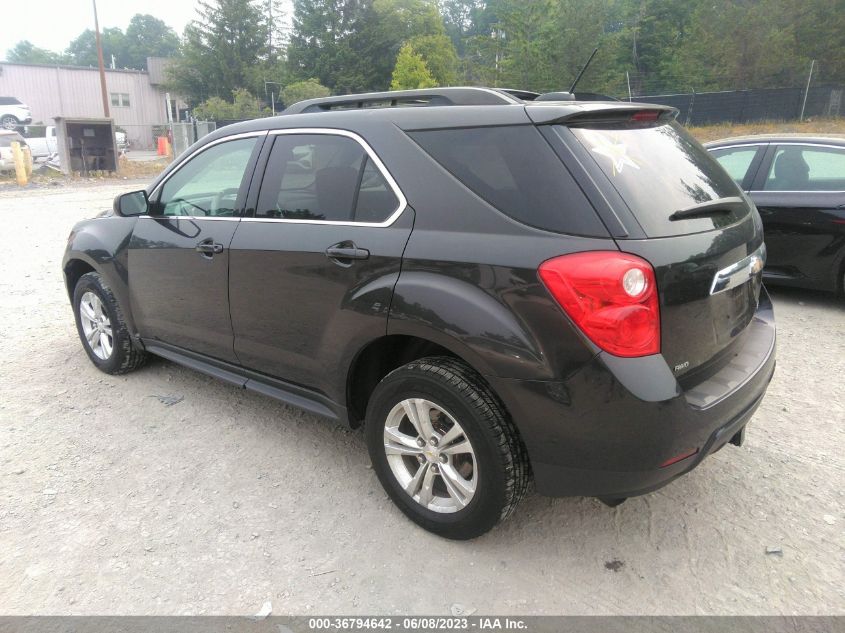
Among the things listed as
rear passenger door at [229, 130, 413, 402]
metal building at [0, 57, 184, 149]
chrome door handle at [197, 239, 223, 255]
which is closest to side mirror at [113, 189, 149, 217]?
chrome door handle at [197, 239, 223, 255]

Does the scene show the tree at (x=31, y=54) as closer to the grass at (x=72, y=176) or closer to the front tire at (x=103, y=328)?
the grass at (x=72, y=176)

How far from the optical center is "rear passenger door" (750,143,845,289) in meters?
5.47

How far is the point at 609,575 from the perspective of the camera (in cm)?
242

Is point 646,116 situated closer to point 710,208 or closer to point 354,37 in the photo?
point 710,208

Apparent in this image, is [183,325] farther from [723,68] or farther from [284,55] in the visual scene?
[284,55]

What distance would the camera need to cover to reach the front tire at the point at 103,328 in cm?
423

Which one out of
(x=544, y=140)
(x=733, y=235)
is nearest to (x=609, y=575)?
(x=733, y=235)

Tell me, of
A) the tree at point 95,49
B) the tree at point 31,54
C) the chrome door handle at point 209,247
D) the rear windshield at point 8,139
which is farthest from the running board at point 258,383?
the tree at point 31,54

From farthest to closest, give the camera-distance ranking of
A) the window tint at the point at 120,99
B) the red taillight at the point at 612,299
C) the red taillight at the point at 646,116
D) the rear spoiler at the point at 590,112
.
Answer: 1. the window tint at the point at 120,99
2. the red taillight at the point at 646,116
3. the rear spoiler at the point at 590,112
4. the red taillight at the point at 612,299

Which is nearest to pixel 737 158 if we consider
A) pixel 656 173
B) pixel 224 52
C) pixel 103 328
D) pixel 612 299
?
pixel 656 173

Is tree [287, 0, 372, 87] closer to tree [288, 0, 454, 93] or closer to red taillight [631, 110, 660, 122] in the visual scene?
tree [288, 0, 454, 93]

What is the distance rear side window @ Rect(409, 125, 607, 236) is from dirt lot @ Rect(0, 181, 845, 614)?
1.39 m

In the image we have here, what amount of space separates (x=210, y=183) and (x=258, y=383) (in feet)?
4.25

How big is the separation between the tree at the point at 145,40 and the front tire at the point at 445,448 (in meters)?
135
